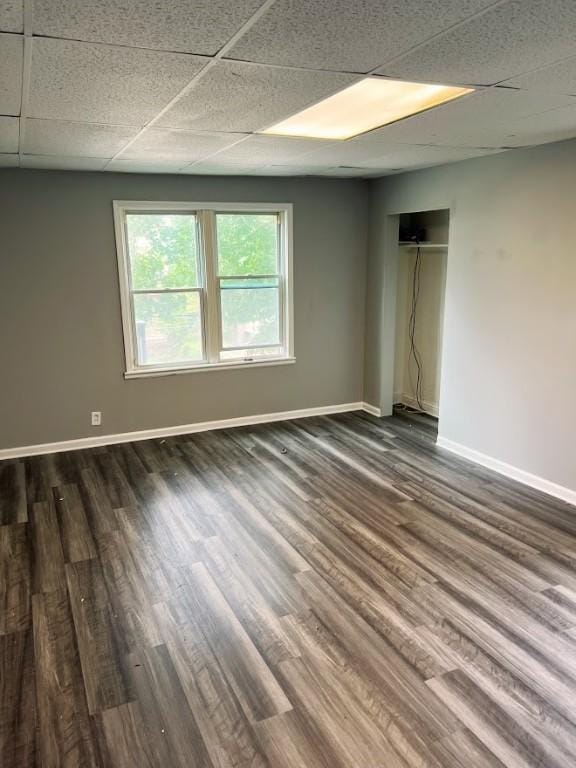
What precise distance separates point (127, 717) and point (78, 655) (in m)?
0.45

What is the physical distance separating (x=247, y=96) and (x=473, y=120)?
4.15 ft

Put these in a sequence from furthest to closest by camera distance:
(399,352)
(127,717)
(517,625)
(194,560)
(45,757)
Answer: (399,352) → (194,560) → (517,625) → (127,717) → (45,757)

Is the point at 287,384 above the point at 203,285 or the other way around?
the other way around

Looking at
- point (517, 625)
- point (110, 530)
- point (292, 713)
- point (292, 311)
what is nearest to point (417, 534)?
point (517, 625)

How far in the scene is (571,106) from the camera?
2.62 metres

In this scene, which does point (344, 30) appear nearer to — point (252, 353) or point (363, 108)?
point (363, 108)

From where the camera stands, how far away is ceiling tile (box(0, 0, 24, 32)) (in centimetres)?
144

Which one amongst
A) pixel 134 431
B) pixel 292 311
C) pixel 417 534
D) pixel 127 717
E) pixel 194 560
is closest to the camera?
pixel 127 717

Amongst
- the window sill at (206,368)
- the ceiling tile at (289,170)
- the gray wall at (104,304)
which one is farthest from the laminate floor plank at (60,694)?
the ceiling tile at (289,170)

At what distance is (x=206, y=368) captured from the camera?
17.4 feet

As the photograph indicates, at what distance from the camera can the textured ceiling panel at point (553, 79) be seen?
202cm

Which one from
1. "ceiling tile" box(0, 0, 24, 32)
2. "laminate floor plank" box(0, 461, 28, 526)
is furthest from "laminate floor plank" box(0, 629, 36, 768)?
"ceiling tile" box(0, 0, 24, 32)

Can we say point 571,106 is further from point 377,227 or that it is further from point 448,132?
point 377,227

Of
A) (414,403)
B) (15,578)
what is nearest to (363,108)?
(15,578)
